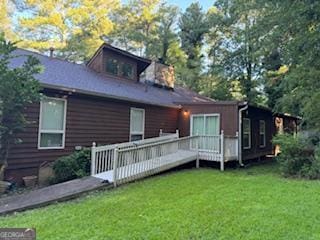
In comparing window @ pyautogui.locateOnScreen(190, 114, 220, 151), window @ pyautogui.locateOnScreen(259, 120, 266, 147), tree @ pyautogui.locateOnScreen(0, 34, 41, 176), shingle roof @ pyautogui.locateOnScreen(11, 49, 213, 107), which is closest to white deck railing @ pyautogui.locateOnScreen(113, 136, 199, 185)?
window @ pyautogui.locateOnScreen(190, 114, 220, 151)

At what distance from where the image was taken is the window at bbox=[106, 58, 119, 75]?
14680 millimetres

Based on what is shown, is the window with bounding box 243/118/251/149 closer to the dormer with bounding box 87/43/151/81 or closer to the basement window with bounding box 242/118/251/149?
the basement window with bounding box 242/118/251/149

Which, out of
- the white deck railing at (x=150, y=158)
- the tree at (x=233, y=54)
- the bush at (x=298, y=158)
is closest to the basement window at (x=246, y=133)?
the white deck railing at (x=150, y=158)

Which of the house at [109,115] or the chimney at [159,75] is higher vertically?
the chimney at [159,75]

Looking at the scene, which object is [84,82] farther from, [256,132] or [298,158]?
[256,132]

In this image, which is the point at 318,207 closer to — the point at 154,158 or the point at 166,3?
the point at 154,158

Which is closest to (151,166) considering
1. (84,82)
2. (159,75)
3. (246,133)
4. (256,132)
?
(84,82)

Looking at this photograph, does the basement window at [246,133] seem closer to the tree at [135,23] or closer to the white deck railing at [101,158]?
the white deck railing at [101,158]

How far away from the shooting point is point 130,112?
1249cm

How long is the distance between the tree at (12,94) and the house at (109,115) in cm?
85

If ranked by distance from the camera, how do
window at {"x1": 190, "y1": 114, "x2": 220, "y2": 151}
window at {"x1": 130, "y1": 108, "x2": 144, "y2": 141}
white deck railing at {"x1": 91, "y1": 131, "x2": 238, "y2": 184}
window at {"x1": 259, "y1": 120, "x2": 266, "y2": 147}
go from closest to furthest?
1. white deck railing at {"x1": 91, "y1": 131, "x2": 238, "y2": 184}
2. window at {"x1": 190, "y1": 114, "x2": 220, "y2": 151}
3. window at {"x1": 130, "y1": 108, "x2": 144, "y2": 141}
4. window at {"x1": 259, "y1": 120, "x2": 266, "y2": 147}

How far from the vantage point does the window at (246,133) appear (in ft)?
48.5

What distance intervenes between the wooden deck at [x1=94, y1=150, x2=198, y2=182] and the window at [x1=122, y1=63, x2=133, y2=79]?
5657 millimetres

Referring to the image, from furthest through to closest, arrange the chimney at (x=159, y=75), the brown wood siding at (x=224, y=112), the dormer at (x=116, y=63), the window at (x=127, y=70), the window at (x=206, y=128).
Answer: the chimney at (x=159, y=75), the window at (x=127, y=70), the dormer at (x=116, y=63), the brown wood siding at (x=224, y=112), the window at (x=206, y=128)
